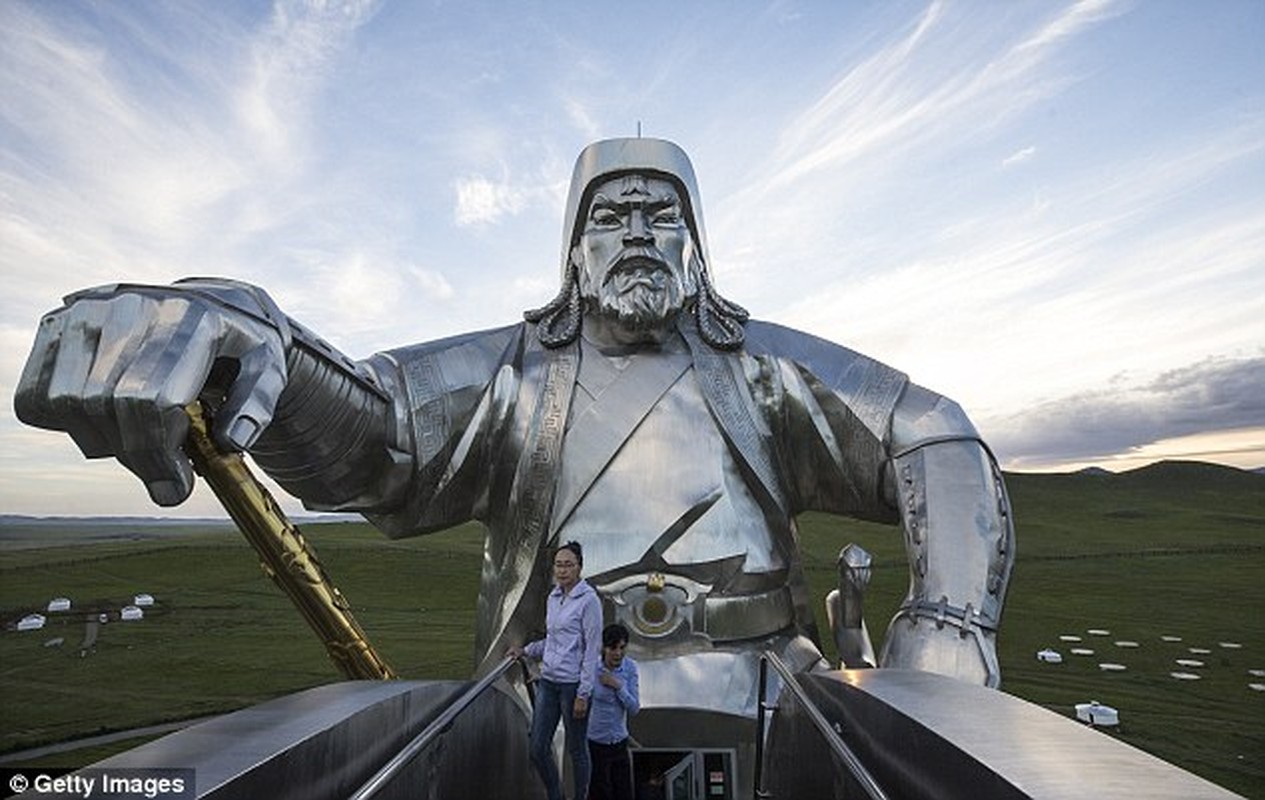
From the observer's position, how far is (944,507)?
3.45 m

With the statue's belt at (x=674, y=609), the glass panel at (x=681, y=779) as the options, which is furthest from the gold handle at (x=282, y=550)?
the glass panel at (x=681, y=779)

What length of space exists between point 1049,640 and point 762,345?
12757 millimetres

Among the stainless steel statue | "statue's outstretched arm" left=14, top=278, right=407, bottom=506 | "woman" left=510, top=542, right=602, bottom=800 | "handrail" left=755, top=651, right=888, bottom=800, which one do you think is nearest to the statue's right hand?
"statue's outstretched arm" left=14, top=278, right=407, bottom=506

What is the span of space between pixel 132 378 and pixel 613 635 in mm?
1664

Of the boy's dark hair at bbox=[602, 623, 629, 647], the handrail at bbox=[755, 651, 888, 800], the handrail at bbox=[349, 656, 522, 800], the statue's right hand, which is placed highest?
the statue's right hand

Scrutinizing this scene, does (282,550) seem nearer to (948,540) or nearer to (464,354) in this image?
(464,354)

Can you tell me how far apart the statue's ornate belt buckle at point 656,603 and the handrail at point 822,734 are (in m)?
0.31

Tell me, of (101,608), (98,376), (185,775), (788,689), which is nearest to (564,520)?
(788,689)

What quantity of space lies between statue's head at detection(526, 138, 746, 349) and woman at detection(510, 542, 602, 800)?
3.78ft

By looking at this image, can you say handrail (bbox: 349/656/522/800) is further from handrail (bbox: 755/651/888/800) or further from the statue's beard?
the statue's beard

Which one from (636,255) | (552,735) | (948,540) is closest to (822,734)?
(552,735)

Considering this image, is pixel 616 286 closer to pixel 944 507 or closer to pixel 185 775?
pixel 944 507

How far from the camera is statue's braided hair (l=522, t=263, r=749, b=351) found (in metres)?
3.94

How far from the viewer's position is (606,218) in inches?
155
